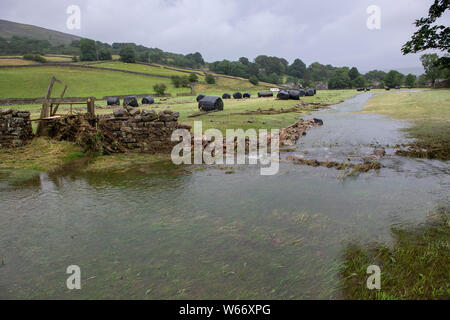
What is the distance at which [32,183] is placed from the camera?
777 cm

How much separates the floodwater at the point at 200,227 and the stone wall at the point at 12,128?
414 centimetres

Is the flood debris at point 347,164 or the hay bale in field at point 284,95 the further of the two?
the hay bale in field at point 284,95

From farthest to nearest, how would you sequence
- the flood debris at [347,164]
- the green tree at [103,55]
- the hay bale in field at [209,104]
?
the green tree at [103,55]
the hay bale in field at [209,104]
the flood debris at [347,164]

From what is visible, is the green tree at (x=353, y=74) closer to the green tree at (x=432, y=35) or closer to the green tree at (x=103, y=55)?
the green tree at (x=103, y=55)

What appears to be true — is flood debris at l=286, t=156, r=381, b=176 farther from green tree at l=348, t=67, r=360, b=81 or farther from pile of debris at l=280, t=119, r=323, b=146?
green tree at l=348, t=67, r=360, b=81

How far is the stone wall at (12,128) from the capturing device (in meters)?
11.0

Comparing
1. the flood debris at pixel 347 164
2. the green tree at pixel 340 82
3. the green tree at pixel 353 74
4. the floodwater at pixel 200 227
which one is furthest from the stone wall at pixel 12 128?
the green tree at pixel 353 74

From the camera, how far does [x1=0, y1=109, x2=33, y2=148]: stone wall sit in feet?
36.0

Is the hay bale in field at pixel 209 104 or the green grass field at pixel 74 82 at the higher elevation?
the green grass field at pixel 74 82

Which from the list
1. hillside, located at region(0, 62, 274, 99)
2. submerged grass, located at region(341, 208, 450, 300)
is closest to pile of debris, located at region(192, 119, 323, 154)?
submerged grass, located at region(341, 208, 450, 300)

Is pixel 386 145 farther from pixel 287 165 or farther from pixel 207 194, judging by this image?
pixel 207 194

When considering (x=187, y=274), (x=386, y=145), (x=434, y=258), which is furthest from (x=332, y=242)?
(x=386, y=145)

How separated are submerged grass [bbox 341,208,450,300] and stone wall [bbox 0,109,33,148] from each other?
1283 centimetres
